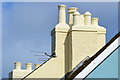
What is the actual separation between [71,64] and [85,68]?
23.3 ft

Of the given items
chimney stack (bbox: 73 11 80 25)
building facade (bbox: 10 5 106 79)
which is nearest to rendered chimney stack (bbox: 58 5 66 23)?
building facade (bbox: 10 5 106 79)

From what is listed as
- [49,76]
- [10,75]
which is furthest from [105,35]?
[10,75]

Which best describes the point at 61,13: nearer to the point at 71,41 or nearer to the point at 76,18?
the point at 76,18

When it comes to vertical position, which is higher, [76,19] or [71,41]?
[76,19]

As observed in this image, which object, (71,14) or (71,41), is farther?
(71,14)

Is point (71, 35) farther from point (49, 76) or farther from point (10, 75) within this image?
point (10, 75)

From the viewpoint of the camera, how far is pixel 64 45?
52.0ft

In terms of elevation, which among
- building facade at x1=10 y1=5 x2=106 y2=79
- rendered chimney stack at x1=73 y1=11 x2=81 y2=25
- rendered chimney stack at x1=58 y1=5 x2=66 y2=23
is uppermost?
rendered chimney stack at x1=58 y1=5 x2=66 y2=23

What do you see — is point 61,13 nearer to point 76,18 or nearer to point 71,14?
point 71,14

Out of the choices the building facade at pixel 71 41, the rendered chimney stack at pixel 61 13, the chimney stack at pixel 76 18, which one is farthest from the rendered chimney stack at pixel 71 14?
the chimney stack at pixel 76 18

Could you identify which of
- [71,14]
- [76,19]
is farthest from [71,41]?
[71,14]

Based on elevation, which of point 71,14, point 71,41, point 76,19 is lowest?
point 71,41

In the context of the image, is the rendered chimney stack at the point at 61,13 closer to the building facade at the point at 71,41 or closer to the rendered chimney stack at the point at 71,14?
the building facade at the point at 71,41

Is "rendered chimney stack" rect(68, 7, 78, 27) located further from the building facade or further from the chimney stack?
the chimney stack
